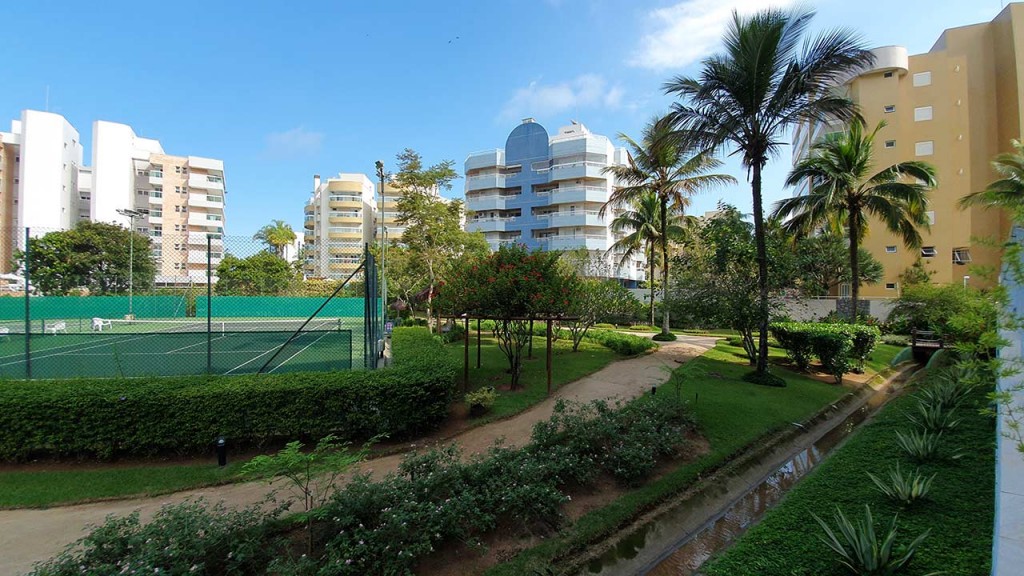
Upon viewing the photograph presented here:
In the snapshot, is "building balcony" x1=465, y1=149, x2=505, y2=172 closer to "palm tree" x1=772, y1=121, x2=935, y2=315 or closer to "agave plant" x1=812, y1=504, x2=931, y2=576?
"palm tree" x1=772, y1=121, x2=935, y2=315

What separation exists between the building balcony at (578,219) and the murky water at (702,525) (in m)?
39.2

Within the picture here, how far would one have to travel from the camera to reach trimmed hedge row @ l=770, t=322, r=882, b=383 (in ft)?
36.7

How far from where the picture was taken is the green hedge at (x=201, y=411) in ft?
18.0

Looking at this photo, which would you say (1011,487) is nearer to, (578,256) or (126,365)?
(126,365)

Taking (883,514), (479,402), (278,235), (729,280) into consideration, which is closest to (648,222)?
(729,280)

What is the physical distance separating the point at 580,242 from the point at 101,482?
40.6 metres

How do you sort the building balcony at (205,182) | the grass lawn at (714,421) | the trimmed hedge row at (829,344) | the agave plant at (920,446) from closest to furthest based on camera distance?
the grass lawn at (714,421) → the agave plant at (920,446) → the trimmed hedge row at (829,344) → the building balcony at (205,182)

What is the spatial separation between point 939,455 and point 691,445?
118 inches

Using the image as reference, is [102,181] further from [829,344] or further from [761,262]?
[829,344]

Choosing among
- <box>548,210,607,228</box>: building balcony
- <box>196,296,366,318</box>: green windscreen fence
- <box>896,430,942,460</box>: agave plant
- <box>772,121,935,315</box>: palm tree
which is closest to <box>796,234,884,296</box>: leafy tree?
<box>772,121,935,315</box>: palm tree

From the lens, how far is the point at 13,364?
1028cm

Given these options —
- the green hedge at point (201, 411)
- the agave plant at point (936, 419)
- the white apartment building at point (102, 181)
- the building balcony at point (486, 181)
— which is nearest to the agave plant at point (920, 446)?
the agave plant at point (936, 419)

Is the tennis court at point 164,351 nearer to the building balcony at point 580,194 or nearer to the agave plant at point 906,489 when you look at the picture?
the agave plant at point 906,489

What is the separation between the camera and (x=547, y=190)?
47906mm
